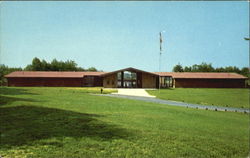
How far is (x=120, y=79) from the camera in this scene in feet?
173

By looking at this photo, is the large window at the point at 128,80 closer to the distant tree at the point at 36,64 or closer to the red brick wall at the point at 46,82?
the red brick wall at the point at 46,82

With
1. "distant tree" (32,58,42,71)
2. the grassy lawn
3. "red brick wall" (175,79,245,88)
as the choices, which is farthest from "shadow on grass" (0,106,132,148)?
"distant tree" (32,58,42,71)

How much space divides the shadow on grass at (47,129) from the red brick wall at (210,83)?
48333 mm

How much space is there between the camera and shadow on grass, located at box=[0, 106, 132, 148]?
292 inches

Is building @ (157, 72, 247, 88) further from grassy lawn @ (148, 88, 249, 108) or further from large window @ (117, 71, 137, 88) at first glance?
grassy lawn @ (148, 88, 249, 108)

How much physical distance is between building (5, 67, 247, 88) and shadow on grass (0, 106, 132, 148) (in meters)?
40.6

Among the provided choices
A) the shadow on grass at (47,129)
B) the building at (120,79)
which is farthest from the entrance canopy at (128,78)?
the shadow on grass at (47,129)

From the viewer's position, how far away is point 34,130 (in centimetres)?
847

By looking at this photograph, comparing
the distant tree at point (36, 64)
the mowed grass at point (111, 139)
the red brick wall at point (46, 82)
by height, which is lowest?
the mowed grass at point (111, 139)

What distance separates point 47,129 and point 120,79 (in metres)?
44.2

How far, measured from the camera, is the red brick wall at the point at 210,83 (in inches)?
2185

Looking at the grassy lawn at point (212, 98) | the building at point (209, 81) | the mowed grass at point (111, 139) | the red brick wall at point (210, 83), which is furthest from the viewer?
the red brick wall at point (210, 83)

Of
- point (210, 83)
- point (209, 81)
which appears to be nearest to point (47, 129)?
point (209, 81)

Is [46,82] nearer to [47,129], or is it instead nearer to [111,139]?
[47,129]
